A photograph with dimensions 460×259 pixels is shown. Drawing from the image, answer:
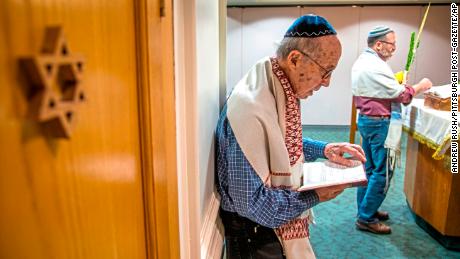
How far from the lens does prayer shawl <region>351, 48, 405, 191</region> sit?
2604 millimetres

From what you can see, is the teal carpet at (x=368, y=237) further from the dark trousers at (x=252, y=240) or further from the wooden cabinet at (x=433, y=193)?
the dark trousers at (x=252, y=240)

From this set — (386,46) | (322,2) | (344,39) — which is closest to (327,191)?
(386,46)

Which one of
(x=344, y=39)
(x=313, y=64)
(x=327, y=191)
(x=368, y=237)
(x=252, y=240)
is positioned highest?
(x=344, y=39)

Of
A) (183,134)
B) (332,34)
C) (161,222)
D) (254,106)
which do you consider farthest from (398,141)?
(161,222)

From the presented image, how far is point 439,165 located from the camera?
253 cm

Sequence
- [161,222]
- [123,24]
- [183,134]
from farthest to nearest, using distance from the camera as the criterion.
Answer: [183,134] → [161,222] → [123,24]

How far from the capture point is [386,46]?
106 inches

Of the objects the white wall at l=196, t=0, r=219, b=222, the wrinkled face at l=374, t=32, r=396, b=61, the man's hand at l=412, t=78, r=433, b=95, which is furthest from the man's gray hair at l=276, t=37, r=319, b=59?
the man's hand at l=412, t=78, r=433, b=95

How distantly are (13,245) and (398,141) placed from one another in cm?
269

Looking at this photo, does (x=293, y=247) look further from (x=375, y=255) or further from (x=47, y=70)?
(x=375, y=255)

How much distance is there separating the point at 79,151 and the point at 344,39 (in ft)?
19.3

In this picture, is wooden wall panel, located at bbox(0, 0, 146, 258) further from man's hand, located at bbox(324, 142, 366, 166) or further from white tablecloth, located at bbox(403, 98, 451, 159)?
white tablecloth, located at bbox(403, 98, 451, 159)

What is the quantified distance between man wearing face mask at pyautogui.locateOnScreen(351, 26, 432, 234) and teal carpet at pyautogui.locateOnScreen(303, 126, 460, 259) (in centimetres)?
14

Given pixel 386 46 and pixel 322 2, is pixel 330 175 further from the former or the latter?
pixel 322 2
